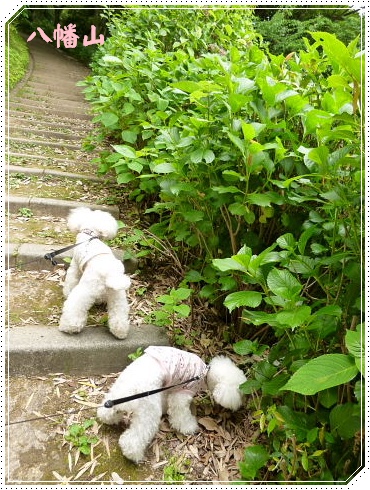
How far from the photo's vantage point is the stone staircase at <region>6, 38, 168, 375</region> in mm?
2545

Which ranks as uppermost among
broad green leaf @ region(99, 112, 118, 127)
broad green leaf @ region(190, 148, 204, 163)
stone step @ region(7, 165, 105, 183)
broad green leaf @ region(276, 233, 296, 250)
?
broad green leaf @ region(190, 148, 204, 163)

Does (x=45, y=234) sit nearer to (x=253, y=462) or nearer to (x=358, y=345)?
(x=253, y=462)

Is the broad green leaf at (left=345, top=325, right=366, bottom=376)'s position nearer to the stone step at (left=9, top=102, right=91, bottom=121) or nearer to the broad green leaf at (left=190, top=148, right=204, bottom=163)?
the broad green leaf at (left=190, top=148, right=204, bottom=163)

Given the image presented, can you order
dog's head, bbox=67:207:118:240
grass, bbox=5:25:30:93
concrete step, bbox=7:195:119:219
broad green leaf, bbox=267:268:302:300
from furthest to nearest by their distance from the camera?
1. grass, bbox=5:25:30:93
2. concrete step, bbox=7:195:119:219
3. dog's head, bbox=67:207:118:240
4. broad green leaf, bbox=267:268:302:300

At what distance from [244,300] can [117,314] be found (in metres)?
1.27

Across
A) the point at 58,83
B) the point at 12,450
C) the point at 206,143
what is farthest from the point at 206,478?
the point at 58,83

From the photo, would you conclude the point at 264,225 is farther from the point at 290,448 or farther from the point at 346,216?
the point at 290,448

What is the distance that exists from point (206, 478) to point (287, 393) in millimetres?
709

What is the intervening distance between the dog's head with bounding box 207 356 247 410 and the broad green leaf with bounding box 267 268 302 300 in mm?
952

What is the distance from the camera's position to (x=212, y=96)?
2.32 meters

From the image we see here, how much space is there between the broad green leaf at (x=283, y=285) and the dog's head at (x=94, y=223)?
1746 millimetres

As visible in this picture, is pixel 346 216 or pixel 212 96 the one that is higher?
pixel 212 96

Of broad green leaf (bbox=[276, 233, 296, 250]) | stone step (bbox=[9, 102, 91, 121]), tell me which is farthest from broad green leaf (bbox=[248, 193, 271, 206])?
stone step (bbox=[9, 102, 91, 121])

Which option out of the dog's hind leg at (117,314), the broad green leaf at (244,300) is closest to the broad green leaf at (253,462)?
the broad green leaf at (244,300)
